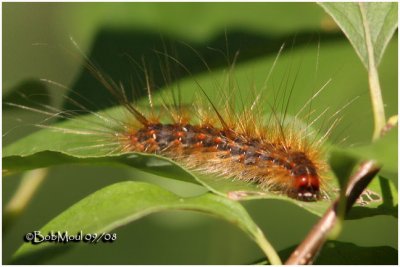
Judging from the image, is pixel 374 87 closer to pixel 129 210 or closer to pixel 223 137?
pixel 129 210

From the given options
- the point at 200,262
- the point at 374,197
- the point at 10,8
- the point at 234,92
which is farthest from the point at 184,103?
the point at 10,8

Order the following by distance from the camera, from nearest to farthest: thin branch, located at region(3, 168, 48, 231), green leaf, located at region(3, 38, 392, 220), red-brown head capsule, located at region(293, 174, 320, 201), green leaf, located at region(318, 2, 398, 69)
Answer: green leaf, located at region(3, 38, 392, 220) → green leaf, located at region(318, 2, 398, 69) → red-brown head capsule, located at region(293, 174, 320, 201) → thin branch, located at region(3, 168, 48, 231)

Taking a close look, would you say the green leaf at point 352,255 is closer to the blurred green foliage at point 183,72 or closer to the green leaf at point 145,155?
the green leaf at point 145,155

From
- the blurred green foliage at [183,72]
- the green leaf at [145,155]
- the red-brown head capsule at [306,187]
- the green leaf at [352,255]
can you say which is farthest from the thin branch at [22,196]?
the green leaf at [352,255]

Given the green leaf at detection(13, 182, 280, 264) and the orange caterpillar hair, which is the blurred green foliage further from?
the green leaf at detection(13, 182, 280, 264)

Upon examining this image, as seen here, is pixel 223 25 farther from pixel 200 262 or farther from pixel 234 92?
pixel 200 262

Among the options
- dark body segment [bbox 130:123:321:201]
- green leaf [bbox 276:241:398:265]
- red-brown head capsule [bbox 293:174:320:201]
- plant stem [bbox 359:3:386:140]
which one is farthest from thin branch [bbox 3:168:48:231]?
plant stem [bbox 359:3:386:140]
